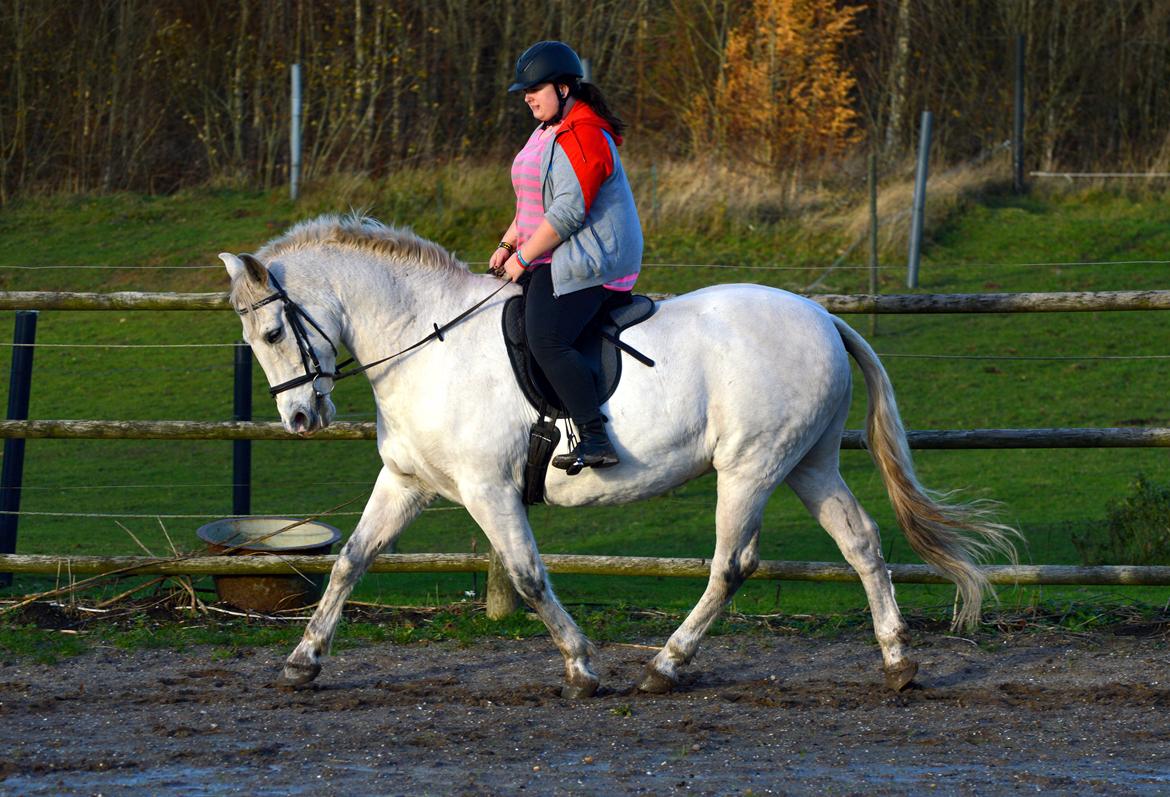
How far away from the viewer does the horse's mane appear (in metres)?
5.42

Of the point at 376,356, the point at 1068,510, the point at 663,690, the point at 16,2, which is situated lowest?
the point at 1068,510

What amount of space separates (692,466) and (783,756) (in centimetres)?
125

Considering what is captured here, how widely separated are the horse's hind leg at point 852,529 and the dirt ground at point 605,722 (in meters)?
0.24

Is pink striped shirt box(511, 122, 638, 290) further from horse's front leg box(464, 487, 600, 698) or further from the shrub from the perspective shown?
the shrub

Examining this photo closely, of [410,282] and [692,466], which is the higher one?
[410,282]

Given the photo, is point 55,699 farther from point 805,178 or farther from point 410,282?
point 805,178

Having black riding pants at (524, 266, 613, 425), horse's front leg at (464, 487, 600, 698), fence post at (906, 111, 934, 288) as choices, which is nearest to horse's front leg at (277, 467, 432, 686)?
horse's front leg at (464, 487, 600, 698)

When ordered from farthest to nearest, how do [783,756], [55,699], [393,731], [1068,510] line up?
1. [1068,510]
2. [55,699]
3. [393,731]
4. [783,756]

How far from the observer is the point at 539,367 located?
17.5 ft

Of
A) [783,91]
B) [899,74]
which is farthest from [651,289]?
A: [899,74]

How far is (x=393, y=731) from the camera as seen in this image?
16.2ft

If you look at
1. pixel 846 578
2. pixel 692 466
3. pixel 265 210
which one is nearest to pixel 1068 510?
pixel 846 578

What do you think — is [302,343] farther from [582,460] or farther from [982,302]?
[982,302]

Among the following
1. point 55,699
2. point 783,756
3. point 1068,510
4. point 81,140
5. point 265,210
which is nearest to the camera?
point 783,756
